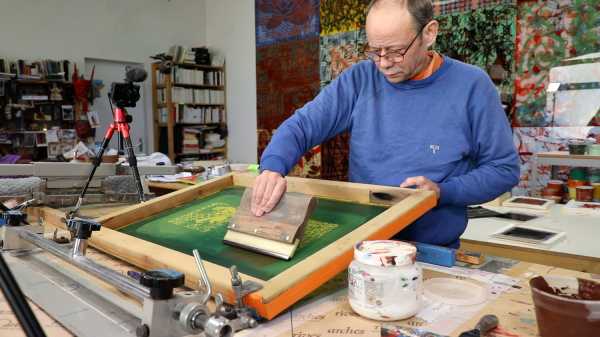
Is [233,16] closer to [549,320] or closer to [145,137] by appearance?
[145,137]

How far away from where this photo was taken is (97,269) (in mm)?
765

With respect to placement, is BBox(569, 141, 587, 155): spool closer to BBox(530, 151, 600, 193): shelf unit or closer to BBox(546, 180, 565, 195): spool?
BBox(530, 151, 600, 193): shelf unit

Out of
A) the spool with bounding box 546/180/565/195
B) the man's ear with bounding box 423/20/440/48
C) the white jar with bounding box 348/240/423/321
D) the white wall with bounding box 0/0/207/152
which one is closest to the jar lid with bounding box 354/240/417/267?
the white jar with bounding box 348/240/423/321

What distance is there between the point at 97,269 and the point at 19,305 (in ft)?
1.05

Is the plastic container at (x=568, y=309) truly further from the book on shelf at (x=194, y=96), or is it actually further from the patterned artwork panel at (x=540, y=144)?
the book on shelf at (x=194, y=96)

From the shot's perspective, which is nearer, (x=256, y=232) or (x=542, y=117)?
(x=256, y=232)

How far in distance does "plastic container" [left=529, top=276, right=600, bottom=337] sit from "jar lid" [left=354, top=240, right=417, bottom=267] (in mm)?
182

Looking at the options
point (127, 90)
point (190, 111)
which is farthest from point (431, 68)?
point (190, 111)

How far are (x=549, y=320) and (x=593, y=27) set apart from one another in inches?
170

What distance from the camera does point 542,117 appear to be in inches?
171

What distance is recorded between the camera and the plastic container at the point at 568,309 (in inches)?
23.1

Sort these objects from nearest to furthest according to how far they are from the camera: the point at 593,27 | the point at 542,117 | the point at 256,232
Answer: the point at 256,232
the point at 593,27
the point at 542,117

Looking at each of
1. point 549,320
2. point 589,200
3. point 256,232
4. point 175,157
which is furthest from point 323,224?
point 175,157

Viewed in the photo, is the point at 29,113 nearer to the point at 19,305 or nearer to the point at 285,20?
the point at 285,20
